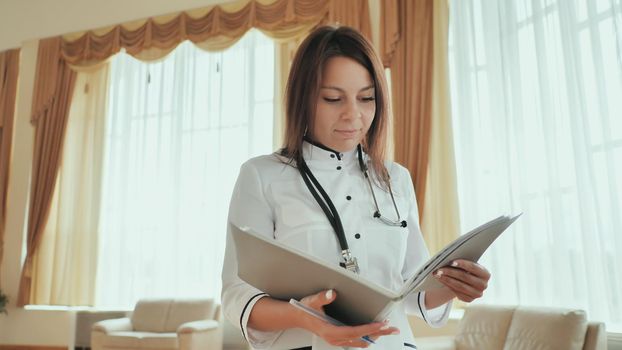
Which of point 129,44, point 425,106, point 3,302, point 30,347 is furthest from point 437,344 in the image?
point 3,302

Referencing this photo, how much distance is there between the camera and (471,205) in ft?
15.3

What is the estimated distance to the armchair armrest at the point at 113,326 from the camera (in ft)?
17.3

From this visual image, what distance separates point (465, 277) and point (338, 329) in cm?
31

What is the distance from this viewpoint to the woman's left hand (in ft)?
3.34

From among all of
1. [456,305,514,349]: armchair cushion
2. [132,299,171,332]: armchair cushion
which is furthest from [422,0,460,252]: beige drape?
[132,299,171,332]: armchair cushion

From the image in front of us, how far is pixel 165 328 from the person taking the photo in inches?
219

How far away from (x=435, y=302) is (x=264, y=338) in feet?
1.30

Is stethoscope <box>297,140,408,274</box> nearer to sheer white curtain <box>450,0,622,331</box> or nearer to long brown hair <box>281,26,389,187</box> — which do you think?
long brown hair <box>281,26,389,187</box>

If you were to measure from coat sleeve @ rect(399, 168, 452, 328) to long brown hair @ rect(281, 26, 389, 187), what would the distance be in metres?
0.24

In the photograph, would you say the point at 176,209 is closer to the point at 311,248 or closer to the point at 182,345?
the point at 182,345

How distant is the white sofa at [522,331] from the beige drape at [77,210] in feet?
14.5

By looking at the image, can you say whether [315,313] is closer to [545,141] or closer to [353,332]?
[353,332]

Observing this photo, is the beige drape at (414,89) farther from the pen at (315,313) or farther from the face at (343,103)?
the pen at (315,313)

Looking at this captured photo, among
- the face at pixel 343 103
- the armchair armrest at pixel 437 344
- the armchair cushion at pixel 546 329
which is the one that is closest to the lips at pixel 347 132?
the face at pixel 343 103
